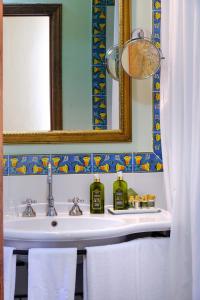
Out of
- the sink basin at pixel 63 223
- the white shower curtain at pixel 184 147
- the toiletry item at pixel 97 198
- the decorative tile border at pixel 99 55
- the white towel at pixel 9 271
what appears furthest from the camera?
the decorative tile border at pixel 99 55

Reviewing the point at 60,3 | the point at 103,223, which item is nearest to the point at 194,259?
the point at 103,223

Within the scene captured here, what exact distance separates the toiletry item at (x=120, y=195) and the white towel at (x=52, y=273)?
45 centimetres

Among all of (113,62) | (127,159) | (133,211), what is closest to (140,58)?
(113,62)

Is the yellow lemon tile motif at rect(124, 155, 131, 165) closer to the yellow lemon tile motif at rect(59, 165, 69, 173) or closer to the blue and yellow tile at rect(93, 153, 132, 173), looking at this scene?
the blue and yellow tile at rect(93, 153, 132, 173)

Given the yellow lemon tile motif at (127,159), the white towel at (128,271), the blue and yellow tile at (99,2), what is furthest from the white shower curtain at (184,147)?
the blue and yellow tile at (99,2)

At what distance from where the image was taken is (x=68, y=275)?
1.60m

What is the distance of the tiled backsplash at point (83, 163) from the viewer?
2.04m

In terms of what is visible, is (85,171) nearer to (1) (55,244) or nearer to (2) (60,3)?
(1) (55,244)

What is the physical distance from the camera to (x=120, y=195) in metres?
2.00

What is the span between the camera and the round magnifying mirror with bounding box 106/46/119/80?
2096 millimetres


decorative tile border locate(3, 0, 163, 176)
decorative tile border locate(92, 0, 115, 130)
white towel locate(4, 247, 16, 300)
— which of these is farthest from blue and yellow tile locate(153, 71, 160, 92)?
white towel locate(4, 247, 16, 300)

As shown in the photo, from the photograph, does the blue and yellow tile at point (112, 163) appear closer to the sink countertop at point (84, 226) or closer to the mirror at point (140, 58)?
the sink countertop at point (84, 226)

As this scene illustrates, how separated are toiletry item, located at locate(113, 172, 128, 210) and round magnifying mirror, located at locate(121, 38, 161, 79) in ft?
1.63

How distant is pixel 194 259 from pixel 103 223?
43 cm
